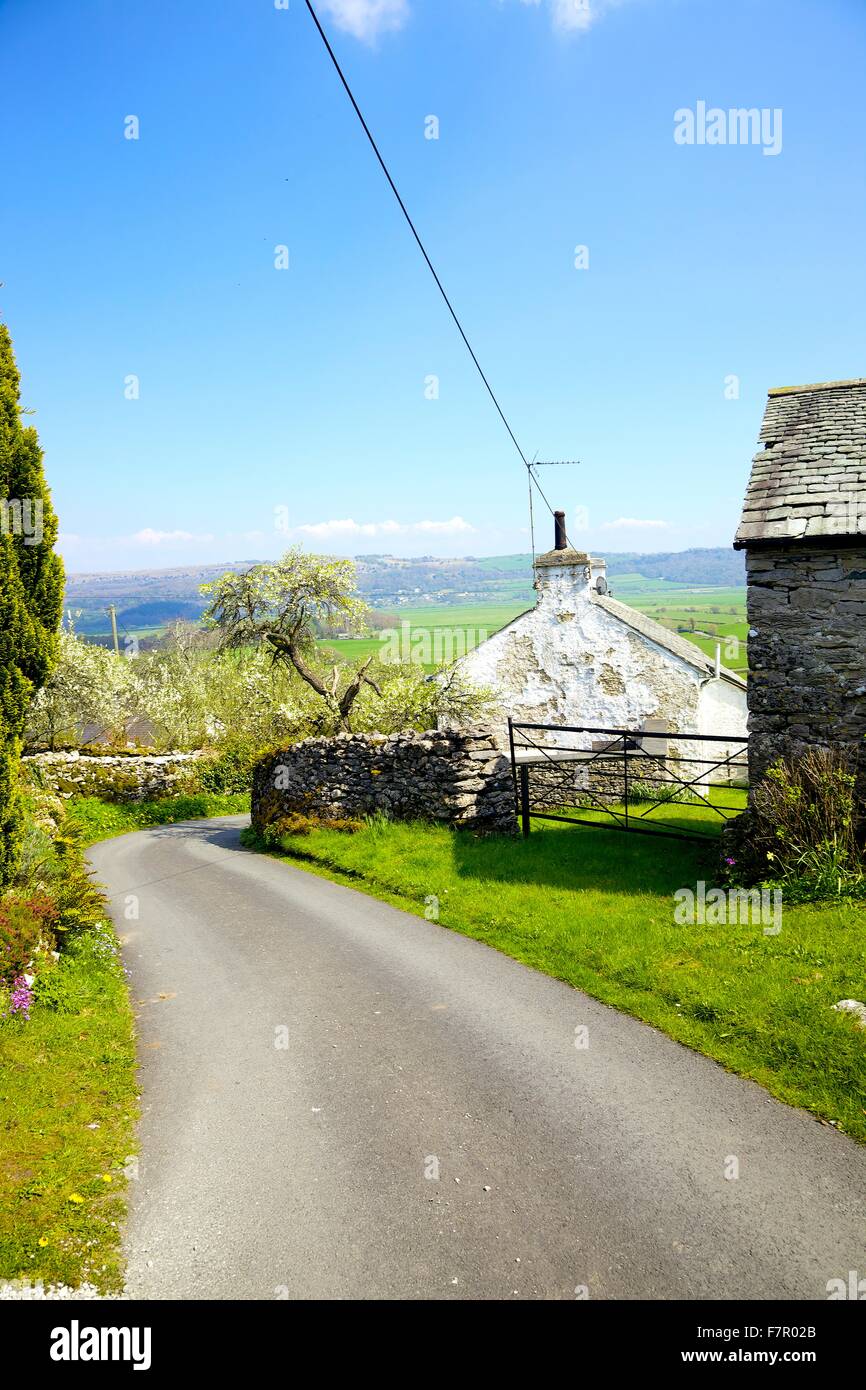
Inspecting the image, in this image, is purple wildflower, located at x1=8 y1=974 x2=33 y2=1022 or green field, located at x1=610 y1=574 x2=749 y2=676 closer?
purple wildflower, located at x1=8 y1=974 x2=33 y2=1022

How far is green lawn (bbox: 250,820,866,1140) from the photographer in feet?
21.2

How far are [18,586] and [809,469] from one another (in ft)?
40.0

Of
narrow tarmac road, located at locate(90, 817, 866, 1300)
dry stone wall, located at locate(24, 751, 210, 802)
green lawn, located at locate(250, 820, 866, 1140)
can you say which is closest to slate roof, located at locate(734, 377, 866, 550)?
green lawn, located at locate(250, 820, 866, 1140)

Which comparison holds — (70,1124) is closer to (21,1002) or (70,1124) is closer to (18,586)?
(21,1002)

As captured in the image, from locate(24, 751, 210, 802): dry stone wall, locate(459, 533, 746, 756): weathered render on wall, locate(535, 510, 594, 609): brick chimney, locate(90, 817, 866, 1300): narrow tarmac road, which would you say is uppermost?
locate(535, 510, 594, 609): brick chimney

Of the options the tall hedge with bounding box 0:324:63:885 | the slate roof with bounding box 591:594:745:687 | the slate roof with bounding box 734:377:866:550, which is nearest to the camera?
the tall hedge with bounding box 0:324:63:885

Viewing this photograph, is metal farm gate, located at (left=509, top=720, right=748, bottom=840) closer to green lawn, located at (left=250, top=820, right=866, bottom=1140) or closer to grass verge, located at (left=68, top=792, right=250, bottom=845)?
green lawn, located at (left=250, top=820, right=866, bottom=1140)

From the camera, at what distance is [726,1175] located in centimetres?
526

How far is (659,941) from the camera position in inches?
349

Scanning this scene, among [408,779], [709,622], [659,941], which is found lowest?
[659,941]

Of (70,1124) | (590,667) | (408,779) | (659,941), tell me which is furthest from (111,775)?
(659,941)

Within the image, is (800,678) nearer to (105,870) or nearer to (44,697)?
(105,870)

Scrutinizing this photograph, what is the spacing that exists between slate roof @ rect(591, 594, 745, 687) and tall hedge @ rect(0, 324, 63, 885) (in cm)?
1737

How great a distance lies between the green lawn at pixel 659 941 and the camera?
6.48 meters
